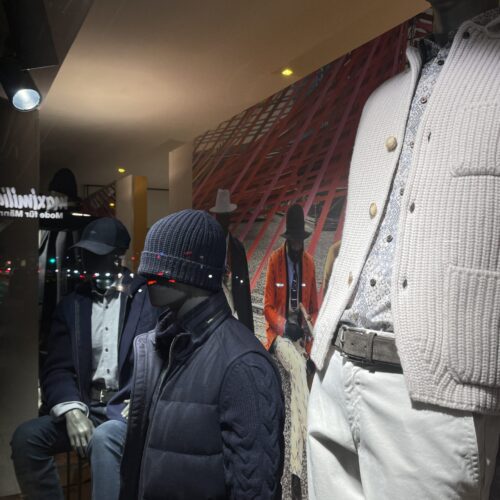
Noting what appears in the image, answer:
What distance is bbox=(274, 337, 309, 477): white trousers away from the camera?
6.84 feet

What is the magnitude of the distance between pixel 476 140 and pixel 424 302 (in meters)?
0.29

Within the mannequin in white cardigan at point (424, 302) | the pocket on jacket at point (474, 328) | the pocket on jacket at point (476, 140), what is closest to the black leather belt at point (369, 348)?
the mannequin in white cardigan at point (424, 302)

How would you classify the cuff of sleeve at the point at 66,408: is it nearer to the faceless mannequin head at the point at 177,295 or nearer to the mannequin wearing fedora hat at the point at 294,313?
the mannequin wearing fedora hat at the point at 294,313

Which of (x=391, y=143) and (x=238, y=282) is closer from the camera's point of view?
(x=391, y=143)

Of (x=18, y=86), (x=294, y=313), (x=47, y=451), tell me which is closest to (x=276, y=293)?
(x=294, y=313)

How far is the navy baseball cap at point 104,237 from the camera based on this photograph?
2389 millimetres

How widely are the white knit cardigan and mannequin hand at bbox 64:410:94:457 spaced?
1454mm

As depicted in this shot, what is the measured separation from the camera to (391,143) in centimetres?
112

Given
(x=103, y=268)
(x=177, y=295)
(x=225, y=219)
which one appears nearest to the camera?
(x=177, y=295)

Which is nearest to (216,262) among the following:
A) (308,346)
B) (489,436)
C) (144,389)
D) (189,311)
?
(189,311)

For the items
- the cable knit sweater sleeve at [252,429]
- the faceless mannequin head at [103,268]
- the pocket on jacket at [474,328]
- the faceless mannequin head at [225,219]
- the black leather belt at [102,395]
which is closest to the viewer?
the pocket on jacket at [474,328]

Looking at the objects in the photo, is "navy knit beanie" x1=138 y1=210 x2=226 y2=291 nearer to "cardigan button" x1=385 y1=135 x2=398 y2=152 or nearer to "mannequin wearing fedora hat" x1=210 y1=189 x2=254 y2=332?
"cardigan button" x1=385 y1=135 x2=398 y2=152

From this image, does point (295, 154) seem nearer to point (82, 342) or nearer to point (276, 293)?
point (276, 293)

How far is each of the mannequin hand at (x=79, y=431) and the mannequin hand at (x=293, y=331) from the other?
0.85 metres
